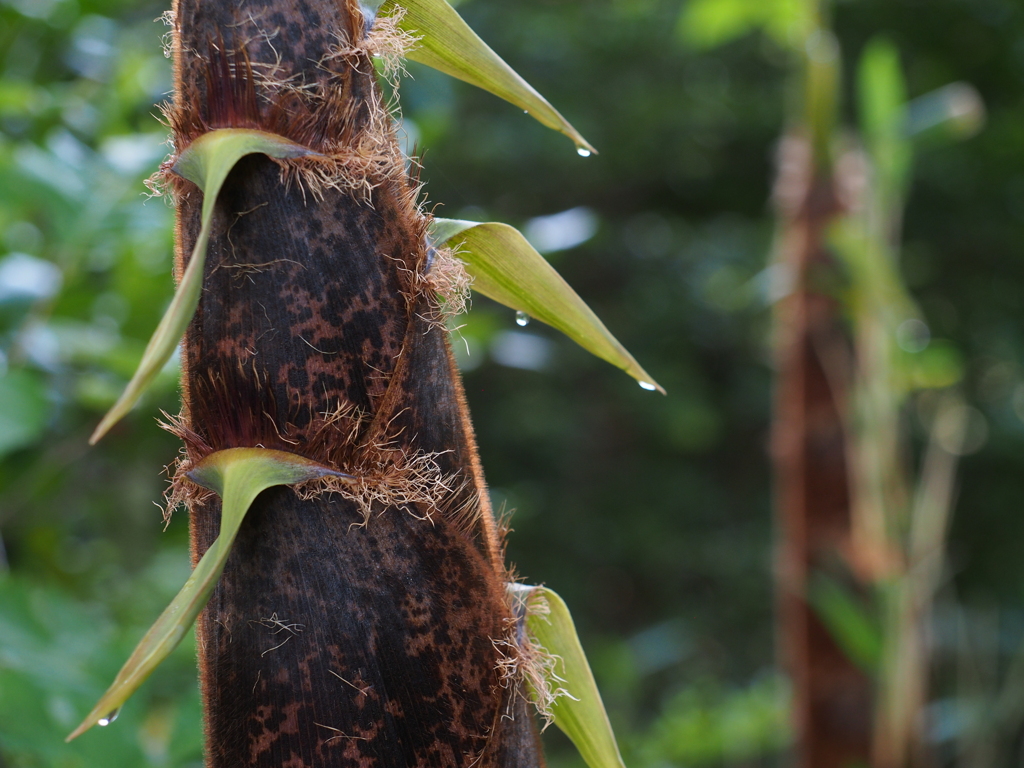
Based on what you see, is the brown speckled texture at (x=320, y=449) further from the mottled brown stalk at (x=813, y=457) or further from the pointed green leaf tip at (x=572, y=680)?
the mottled brown stalk at (x=813, y=457)

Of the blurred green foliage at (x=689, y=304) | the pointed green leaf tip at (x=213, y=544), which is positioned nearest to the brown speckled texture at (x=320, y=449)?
the pointed green leaf tip at (x=213, y=544)

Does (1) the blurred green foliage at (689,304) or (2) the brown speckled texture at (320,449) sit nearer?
(2) the brown speckled texture at (320,449)

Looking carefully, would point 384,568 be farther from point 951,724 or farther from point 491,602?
point 951,724

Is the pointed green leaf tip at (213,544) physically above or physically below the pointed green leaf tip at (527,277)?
below

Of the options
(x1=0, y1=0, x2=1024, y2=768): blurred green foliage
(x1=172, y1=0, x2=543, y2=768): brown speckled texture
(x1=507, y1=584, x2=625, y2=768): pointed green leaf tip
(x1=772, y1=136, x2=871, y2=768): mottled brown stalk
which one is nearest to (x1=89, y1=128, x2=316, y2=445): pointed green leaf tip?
(x1=172, y1=0, x2=543, y2=768): brown speckled texture

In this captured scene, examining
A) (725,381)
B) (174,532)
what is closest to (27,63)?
(174,532)

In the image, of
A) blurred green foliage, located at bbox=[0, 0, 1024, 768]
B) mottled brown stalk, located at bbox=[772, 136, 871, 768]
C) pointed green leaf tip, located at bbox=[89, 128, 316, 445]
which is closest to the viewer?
pointed green leaf tip, located at bbox=[89, 128, 316, 445]

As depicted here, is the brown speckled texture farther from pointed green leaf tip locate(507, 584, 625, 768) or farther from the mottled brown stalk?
the mottled brown stalk

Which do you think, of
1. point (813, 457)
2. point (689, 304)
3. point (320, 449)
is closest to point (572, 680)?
point (320, 449)
